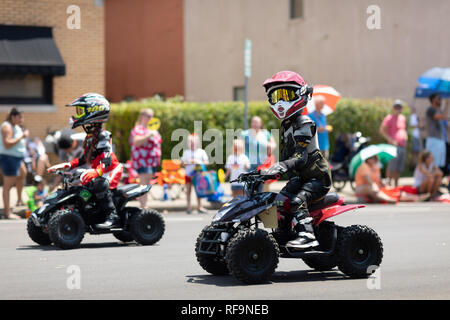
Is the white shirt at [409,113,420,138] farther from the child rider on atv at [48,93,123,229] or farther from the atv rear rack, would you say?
the atv rear rack

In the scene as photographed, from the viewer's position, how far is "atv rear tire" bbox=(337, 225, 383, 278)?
27.8ft

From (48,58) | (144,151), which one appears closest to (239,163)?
(144,151)

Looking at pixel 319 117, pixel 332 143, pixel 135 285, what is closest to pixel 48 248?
pixel 135 285

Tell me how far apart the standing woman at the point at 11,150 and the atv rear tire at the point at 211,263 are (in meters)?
7.00

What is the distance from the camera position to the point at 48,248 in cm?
1098

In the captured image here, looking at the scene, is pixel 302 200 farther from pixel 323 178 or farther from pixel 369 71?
pixel 369 71

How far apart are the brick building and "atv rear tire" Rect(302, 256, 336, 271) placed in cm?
1306

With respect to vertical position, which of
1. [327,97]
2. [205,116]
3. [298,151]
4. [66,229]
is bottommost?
[66,229]

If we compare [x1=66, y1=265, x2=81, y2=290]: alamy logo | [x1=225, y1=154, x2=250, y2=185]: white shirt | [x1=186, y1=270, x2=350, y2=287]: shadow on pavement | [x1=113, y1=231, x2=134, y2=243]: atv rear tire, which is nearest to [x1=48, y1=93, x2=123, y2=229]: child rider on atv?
[x1=113, y1=231, x2=134, y2=243]: atv rear tire

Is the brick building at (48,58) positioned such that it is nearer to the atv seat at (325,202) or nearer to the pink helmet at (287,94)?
the pink helmet at (287,94)

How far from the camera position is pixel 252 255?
26.4 feet

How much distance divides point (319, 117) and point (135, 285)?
10535 millimetres

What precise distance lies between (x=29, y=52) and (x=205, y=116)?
15.3ft

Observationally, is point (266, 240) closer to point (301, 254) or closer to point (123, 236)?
point (301, 254)
